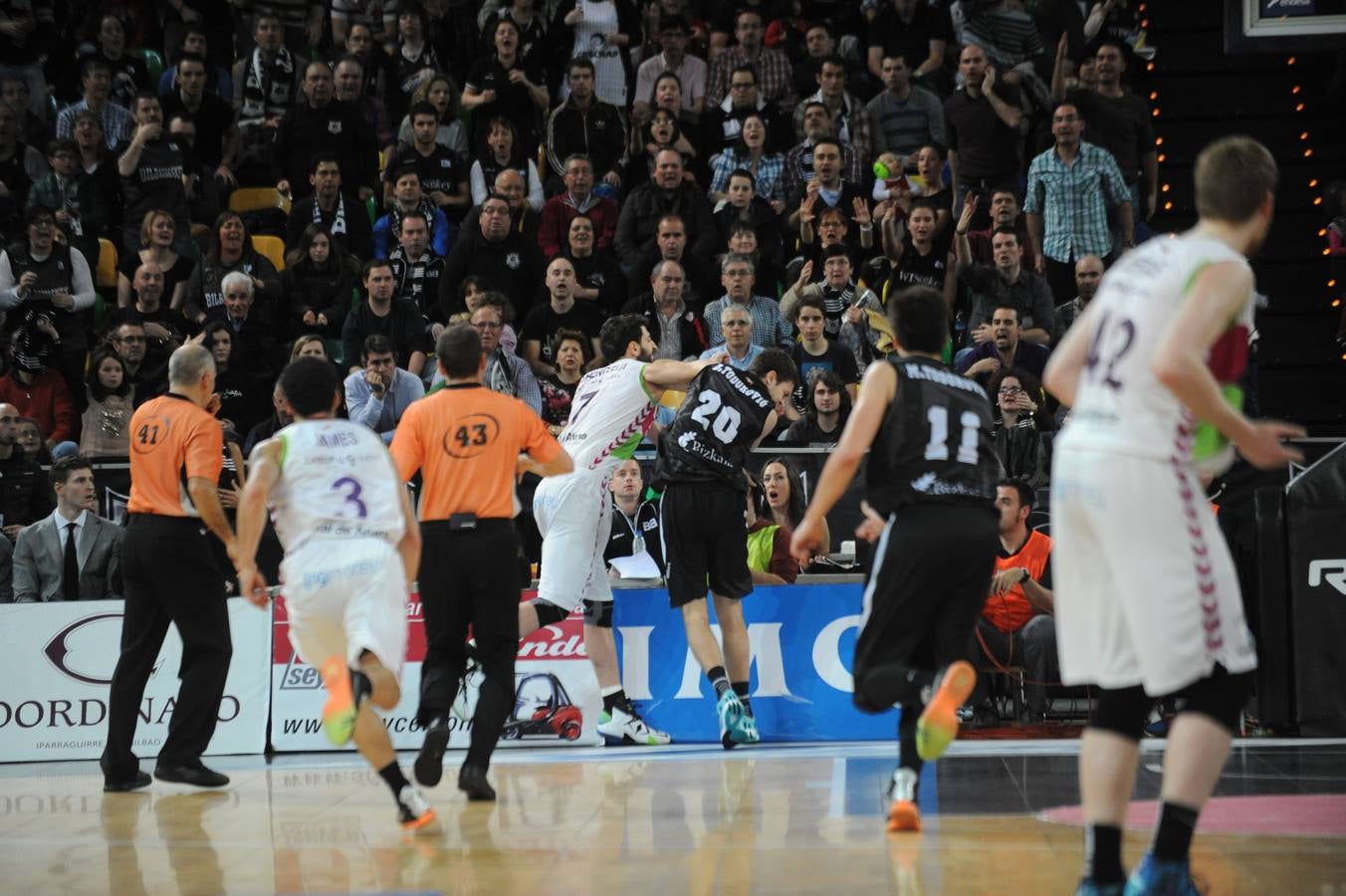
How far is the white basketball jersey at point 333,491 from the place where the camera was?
21.9 feet

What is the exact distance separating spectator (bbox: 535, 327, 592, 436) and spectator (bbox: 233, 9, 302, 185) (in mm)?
5551

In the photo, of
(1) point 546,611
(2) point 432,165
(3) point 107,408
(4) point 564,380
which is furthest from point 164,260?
(1) point 546,611

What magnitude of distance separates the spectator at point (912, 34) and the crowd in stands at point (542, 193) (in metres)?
0.04

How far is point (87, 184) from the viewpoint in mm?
15562

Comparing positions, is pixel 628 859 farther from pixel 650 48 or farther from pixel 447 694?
pixel 650 48

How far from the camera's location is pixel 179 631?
8453mm

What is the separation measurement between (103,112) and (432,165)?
3760 mm

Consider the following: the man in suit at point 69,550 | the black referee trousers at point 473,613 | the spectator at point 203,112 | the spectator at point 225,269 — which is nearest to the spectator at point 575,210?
the spectator at point 225,269

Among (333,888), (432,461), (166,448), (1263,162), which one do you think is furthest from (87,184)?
(1263,162)

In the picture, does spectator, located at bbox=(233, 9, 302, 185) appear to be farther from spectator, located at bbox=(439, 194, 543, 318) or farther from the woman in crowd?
spectator, located at bbox=(439, 194, 543, 318)

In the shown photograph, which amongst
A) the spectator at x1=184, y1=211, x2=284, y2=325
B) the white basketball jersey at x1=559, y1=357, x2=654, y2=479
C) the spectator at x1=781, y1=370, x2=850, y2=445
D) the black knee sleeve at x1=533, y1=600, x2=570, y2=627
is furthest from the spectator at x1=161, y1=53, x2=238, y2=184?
the black knee sleeve at x1=533, y1=600, x2=570, y2=627

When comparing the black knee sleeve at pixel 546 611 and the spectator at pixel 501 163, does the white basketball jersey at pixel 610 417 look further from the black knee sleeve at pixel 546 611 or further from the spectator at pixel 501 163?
the spectator at pixel 501 163

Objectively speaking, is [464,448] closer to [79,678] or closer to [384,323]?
[79,678]

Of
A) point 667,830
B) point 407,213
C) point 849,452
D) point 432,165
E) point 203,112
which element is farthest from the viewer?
point 203,112
